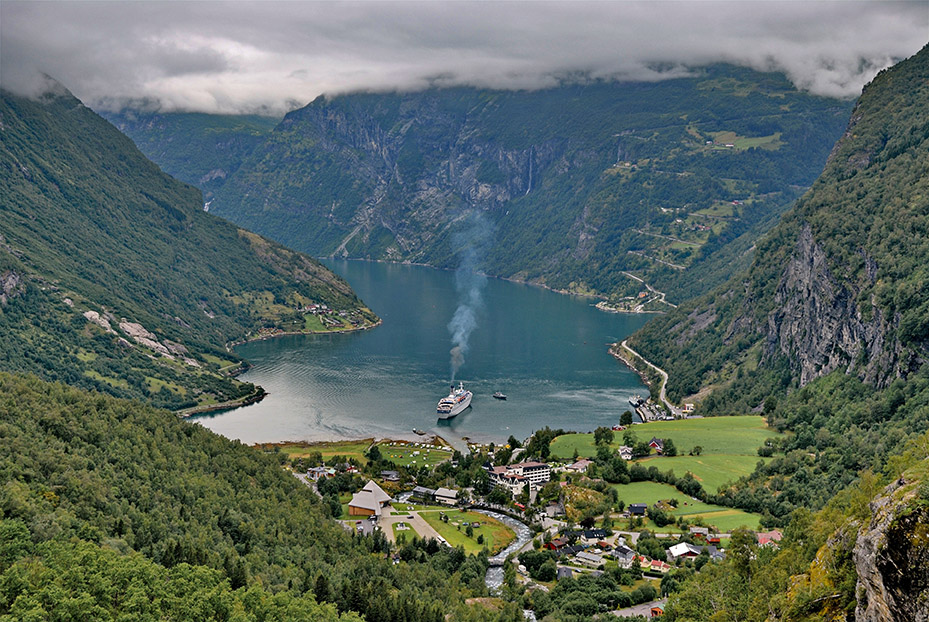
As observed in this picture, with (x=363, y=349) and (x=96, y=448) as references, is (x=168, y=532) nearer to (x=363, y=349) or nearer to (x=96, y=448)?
(x=96, y=448)

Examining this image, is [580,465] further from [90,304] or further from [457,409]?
[90,304]

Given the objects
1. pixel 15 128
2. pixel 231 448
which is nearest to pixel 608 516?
pixel 231 448

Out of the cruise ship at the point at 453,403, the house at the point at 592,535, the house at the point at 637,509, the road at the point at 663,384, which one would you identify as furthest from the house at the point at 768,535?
the road at the point at 663,384

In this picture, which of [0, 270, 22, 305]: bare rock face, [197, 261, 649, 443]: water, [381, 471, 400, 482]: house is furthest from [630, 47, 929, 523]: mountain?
[0, 270, 22, 305]: bare rock face

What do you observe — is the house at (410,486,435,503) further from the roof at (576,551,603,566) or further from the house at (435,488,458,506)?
the roof at (576,551,603,566)

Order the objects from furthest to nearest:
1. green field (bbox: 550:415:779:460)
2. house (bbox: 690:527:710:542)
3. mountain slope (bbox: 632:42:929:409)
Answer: mountain slope (bbox: 632:42:929:409)
green field (bbox: 550:415:779:460)
house (bbox: 690:527:710:542)

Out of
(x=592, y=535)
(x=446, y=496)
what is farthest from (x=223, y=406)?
(x=592, y=535)
